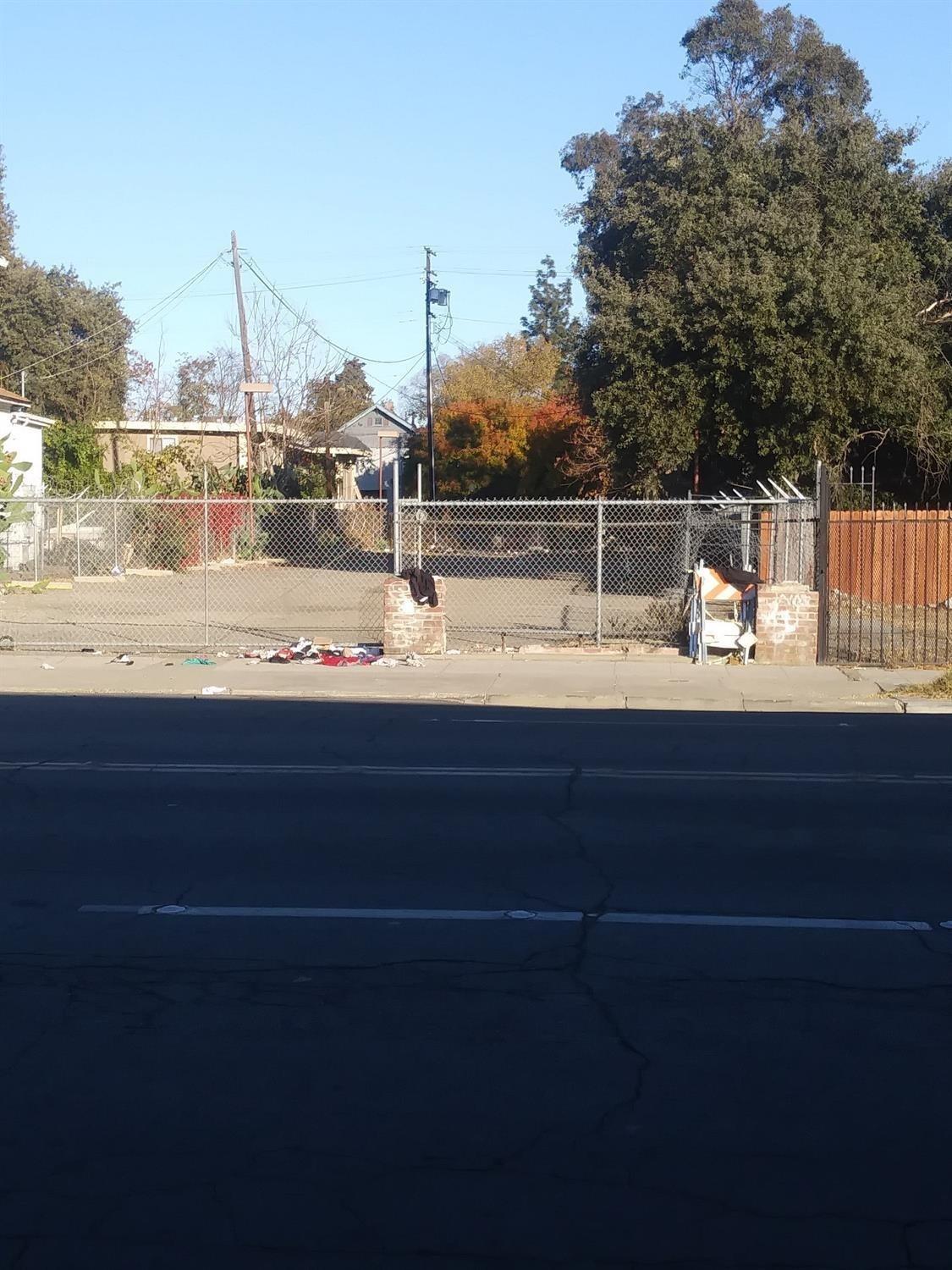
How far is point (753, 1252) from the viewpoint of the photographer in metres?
3.53

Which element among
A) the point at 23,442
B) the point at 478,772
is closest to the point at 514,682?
the point at 478,772

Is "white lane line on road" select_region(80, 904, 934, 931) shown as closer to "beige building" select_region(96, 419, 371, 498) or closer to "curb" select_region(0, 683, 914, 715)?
"curb" select_region(0, 683, 914, 715)

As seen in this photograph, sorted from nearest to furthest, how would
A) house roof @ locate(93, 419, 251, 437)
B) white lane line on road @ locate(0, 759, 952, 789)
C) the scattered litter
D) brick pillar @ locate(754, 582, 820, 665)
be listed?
white lane line on road @ locate(0, 759, 952, 789)
brick pillar @ locate(754, 582, 820, 665)
the scattered litter
house roof @ locate(93, 419, 251, 437)

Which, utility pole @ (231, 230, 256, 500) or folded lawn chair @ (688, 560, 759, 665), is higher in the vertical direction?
utility pole @ (231, 230, 256, 500)

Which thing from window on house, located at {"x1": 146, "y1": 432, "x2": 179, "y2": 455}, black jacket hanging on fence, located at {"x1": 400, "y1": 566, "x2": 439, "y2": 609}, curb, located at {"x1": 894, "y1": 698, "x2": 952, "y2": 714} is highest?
window on house, located at {"x1": 146, "y1": 432, "x2": 179, "y2": 455}

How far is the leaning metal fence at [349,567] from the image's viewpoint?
19.7 metres

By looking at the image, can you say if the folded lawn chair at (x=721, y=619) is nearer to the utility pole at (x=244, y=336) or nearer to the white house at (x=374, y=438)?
the utility pole at (x=244, y=336)

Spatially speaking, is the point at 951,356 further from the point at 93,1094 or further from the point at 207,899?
the point at 93,1094

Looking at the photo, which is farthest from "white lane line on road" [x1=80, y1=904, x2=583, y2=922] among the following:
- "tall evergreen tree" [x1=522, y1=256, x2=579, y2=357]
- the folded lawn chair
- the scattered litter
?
"tall evergreen tree" [x1=522, y1=256, x2=579, y2=357]

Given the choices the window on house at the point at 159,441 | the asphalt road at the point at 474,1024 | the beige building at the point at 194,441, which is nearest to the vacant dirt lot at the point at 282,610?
the asphalt road at the point at 474,1024

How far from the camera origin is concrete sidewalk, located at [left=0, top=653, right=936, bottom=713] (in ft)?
47.9

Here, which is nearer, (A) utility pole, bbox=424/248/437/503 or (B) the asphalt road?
(B) the asphalt road

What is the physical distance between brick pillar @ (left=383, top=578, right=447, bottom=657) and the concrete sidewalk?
42cm

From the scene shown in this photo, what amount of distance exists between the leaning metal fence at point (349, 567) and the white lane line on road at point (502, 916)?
11267 mm
